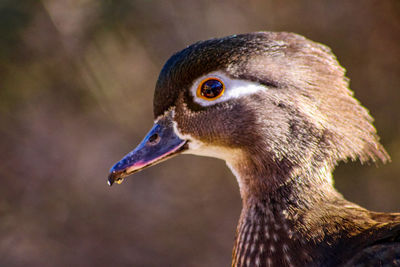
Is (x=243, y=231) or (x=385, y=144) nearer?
(x=243, y=231)

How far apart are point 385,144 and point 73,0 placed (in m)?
2.19

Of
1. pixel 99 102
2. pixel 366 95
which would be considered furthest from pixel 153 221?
pixel 366 95

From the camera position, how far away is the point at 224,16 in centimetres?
302

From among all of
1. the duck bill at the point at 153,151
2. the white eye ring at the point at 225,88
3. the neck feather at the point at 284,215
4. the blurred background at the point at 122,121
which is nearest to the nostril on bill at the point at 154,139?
the duck bill at the point at 153,151

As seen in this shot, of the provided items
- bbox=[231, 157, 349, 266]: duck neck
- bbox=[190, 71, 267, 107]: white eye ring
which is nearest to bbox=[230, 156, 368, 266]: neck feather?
bbox=[231, 157, 349, 266]: duck neck

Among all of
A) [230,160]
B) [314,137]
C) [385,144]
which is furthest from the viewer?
[385,144]

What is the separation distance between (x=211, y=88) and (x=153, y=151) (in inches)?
9.5

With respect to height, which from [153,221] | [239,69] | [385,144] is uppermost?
[385,144]

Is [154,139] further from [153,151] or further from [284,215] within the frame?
[284,215]

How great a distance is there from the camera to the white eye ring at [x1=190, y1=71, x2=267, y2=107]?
129 centimetres

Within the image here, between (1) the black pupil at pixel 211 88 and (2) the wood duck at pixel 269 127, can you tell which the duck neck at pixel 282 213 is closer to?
(2) the wood duck at pixel 269 127

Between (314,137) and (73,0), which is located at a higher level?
(73,0)

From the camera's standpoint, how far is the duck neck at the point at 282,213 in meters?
1.18

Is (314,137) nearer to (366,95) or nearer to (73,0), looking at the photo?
(366,95)
